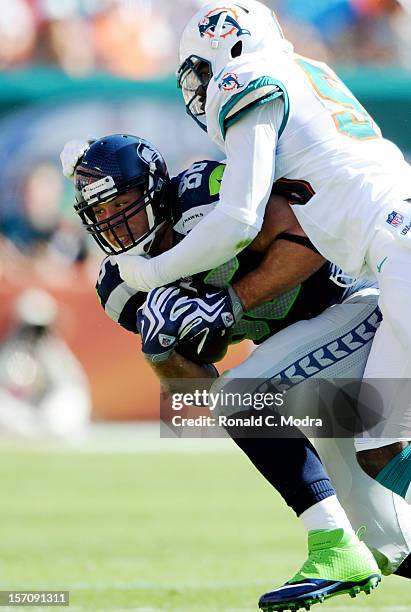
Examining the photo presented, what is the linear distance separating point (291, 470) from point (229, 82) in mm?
1112

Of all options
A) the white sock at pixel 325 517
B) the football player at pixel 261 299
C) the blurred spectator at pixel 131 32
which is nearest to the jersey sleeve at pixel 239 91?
the football player at pixel 261 299

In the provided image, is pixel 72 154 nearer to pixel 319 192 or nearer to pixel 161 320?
pixel 161 320

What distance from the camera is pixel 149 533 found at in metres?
5.87

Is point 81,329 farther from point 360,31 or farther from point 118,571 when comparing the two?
point 118,571

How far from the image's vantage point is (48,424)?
33.3 feet

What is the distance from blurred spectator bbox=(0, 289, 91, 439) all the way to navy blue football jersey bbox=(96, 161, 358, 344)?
21.3 ft

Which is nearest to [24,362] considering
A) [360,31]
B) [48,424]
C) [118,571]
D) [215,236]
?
[48,424]

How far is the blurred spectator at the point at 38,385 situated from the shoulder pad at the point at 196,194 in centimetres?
671

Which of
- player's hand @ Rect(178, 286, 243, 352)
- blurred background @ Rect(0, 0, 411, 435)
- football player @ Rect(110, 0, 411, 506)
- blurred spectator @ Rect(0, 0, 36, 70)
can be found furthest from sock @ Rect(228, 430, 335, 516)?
blurred spectator @ Rect(0, 0, 36, 70)

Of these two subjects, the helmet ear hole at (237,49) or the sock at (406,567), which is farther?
the sock at (406,567)

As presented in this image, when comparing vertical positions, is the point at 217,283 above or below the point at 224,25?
below

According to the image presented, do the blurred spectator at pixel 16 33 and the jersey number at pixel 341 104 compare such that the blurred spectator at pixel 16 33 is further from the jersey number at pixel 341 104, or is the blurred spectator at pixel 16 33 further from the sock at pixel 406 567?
the sock at pixel 406 567

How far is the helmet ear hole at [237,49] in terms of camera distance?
3445 mm

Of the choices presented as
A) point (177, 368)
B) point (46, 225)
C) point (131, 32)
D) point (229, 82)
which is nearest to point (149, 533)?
point (177, 368)
